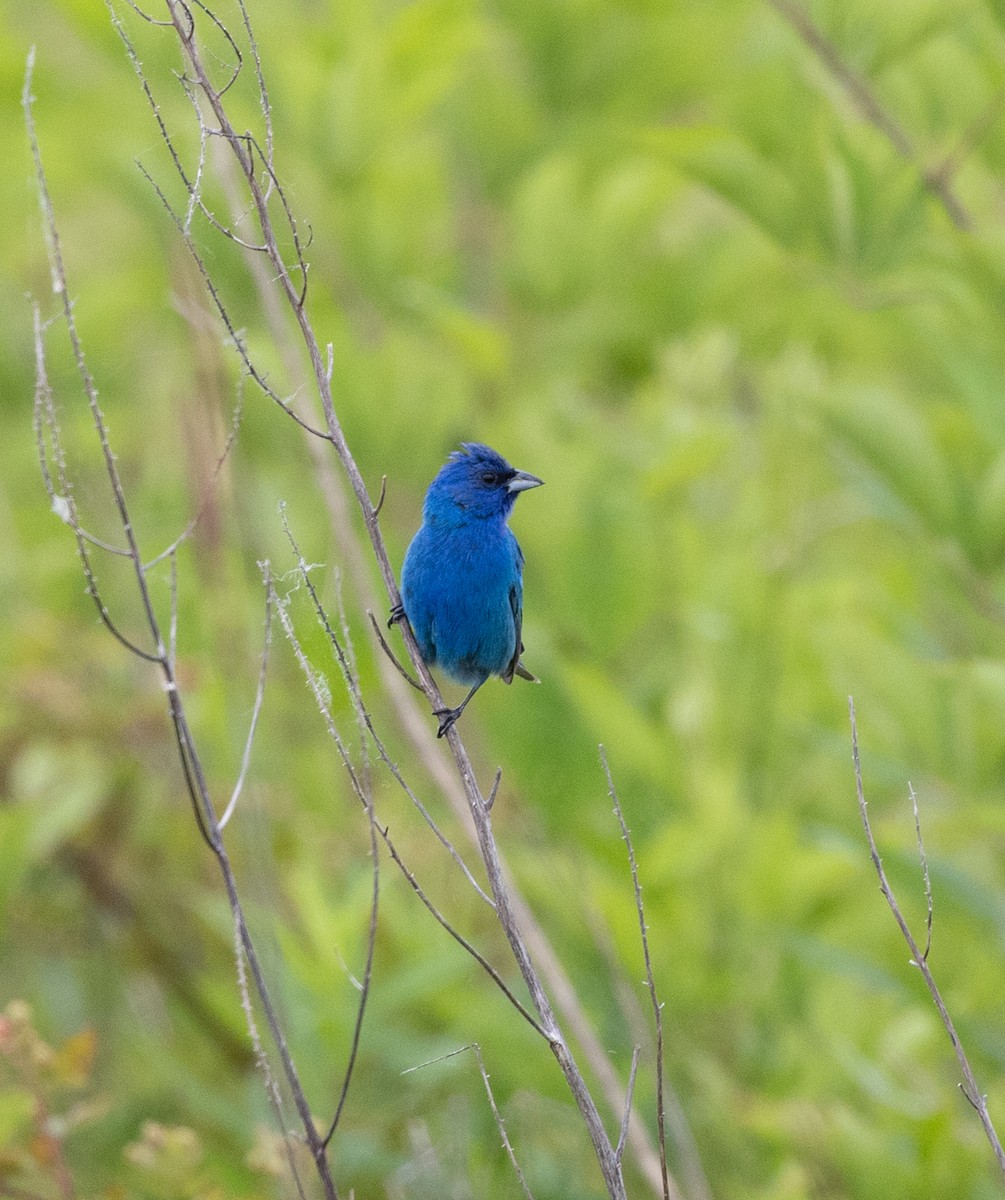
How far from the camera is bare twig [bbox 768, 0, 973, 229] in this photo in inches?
133

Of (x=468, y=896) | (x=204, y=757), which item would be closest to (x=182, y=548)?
(x=204, y=757)

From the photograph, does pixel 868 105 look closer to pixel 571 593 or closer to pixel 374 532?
pixel 571 593

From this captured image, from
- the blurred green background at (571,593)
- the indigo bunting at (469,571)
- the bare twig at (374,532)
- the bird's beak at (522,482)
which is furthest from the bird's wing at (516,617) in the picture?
the bare twig at (374,532)

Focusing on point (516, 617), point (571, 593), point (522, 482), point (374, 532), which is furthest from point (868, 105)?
point (374, 532)

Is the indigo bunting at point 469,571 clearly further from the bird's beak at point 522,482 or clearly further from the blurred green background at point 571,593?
the blurred green background at point 571,593

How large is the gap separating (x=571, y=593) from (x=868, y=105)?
131 cm

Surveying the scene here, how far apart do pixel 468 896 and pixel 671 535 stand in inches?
46.5

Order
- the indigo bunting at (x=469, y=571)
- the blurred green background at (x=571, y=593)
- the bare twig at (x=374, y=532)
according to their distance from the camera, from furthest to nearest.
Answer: the indigo bunting at (x=469, y=571), the blurred green background at (x=571, y=593), the bare twig at (x=374, y=532)

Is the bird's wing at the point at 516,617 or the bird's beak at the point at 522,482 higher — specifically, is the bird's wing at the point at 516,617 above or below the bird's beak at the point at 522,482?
below

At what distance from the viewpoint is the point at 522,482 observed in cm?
352

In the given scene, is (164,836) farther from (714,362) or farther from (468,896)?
(714,362)

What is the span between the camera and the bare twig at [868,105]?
11.1 ft

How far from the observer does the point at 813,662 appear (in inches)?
147

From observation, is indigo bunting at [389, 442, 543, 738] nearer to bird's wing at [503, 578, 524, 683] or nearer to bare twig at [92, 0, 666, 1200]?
bird's wing at [503, 578, 524, 683]
